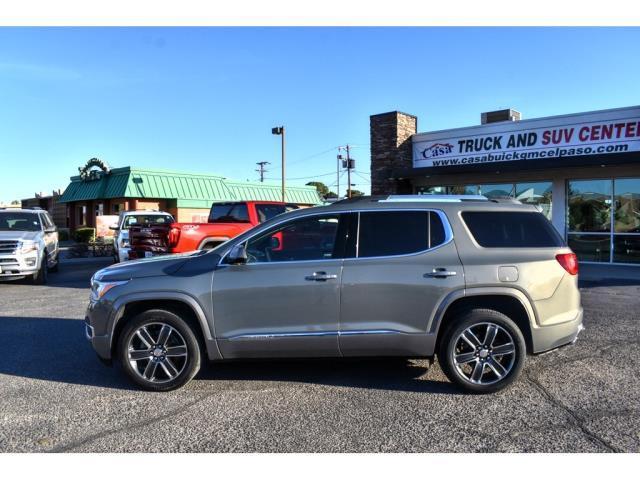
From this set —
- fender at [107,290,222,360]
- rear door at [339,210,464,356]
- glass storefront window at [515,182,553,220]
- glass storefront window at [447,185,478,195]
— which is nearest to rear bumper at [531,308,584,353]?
rear door at [339,210,464,356]

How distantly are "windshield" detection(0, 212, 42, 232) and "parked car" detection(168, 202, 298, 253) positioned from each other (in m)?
5.34

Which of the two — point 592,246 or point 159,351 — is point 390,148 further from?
point 159,351

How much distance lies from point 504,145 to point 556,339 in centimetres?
1180

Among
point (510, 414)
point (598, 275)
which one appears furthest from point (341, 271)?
point (598, 275)

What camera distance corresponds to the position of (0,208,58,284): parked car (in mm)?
12496

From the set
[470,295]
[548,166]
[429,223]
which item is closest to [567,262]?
Answer: [470,295]

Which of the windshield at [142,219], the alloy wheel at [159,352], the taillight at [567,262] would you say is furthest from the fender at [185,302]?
the windshield at [142,219]

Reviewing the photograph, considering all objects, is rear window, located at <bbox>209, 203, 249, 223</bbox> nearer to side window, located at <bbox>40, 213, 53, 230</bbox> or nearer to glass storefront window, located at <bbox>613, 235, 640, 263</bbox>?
side window, located at <bbox>40, 213, 53, 230</bbox>

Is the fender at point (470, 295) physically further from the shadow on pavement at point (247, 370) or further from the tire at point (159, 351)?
the tire at point (159, 351)

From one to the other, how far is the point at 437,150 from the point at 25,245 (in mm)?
11969

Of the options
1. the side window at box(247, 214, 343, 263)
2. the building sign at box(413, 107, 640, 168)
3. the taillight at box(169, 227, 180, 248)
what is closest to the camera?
the side window at box(247, 214, 343, 263)

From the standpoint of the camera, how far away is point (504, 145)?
1570 centimetres

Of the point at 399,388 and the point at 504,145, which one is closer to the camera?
the point at 399,388

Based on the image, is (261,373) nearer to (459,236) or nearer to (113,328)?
(113,328)
